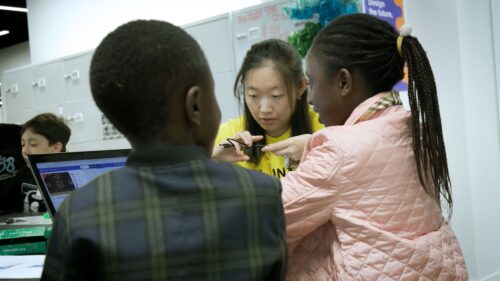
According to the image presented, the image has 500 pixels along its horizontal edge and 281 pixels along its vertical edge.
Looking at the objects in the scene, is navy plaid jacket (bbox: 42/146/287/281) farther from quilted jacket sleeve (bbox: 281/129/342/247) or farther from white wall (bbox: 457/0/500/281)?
white wall (bbox: 457/0/500/281)

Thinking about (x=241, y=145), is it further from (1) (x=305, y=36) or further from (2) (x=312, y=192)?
(1) (x=305, y=36)

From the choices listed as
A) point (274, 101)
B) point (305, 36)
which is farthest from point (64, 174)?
point (305, 36)

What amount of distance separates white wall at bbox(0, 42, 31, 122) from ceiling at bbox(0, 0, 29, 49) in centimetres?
10

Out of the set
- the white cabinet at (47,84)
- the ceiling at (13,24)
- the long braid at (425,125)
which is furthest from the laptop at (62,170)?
the ceiling at (13,24)

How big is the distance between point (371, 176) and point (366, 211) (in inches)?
2.7

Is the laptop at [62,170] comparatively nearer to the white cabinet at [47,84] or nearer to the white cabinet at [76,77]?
the white cabinet at [76,77]

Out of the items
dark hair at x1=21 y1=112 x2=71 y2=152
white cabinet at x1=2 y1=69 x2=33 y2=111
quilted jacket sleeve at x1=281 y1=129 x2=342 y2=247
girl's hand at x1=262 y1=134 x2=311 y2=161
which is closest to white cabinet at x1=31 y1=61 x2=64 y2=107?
white cabinet at x1=2 y1=69 x2=33 y2=111

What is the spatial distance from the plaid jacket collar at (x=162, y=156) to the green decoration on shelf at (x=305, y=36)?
2.02 metres

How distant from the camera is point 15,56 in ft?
32.8

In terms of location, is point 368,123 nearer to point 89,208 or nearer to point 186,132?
point 186,132

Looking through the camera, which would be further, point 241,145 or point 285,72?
point 285,72

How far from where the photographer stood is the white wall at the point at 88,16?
438 centimetres

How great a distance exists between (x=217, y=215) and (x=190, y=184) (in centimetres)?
6

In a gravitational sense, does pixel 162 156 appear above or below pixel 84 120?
above
